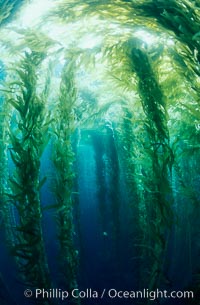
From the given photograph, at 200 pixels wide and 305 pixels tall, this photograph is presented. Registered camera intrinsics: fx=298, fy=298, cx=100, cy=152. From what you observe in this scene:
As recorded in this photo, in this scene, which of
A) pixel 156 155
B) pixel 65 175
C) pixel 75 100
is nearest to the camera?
pixel 156 155

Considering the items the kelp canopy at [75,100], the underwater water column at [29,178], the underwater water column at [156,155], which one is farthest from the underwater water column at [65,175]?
the underwater water column at [156,155]

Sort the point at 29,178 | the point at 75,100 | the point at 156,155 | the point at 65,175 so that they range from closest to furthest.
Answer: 1. the point at 29,178
2. the point at 156,155
3. the point at 65,175
4. the point at 75,100

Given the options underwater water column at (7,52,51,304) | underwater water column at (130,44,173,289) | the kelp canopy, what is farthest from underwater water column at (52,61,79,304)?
underwater water column at (130,44,173,289)

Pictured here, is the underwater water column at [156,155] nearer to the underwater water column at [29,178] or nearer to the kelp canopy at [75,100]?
the kelp canopy at [75,100]

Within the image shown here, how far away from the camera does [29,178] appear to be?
15.3 ft

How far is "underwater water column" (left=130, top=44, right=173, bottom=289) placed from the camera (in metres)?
4.89

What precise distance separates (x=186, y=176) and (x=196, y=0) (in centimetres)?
619

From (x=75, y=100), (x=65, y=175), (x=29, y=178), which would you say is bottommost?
(x=65, y=175)

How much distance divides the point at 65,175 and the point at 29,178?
961mm

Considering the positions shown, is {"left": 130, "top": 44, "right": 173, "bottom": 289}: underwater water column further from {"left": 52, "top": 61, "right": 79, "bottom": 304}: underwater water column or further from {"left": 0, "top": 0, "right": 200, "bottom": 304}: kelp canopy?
{"left": 52, "top": 61, "right": 79, "bottom": 304}: underwater water column

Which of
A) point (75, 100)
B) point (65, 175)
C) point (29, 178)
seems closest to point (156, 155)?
point (65, 175)

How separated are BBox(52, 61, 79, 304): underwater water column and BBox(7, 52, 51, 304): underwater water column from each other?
2.22 feet

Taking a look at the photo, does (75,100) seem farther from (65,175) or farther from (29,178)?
(29,178)

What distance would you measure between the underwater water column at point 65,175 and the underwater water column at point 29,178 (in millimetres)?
678
